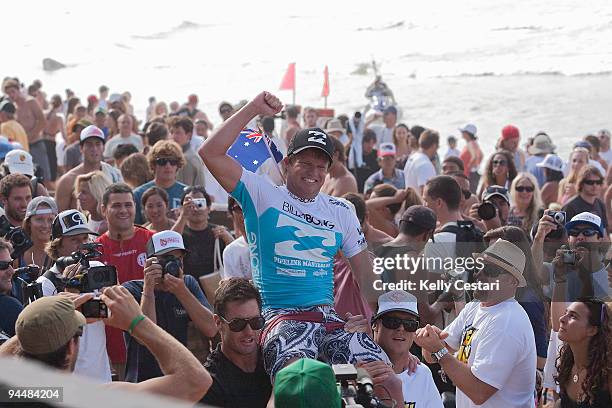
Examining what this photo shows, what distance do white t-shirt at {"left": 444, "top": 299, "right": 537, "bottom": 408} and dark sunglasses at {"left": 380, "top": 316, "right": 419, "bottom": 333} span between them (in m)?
0.54

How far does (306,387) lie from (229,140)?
69.1 inches

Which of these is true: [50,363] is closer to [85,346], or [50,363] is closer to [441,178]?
[85,346]

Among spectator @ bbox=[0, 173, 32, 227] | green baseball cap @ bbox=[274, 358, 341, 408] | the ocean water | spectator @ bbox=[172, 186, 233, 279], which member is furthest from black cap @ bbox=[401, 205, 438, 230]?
the ocean water

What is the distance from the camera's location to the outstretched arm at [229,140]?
15.4ft

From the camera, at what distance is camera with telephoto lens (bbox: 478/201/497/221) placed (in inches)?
308

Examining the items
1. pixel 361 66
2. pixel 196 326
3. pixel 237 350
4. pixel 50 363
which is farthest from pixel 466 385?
pixel 361 66

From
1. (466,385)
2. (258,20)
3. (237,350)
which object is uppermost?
(258,20)

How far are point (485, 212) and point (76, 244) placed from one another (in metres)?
3.22

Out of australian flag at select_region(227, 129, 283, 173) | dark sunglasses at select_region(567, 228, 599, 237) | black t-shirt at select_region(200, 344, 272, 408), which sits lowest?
black t-shirt at select_region(200, 344, 272, 408)

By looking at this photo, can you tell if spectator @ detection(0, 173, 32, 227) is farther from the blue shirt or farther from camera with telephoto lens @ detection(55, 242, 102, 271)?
camera with telephoto lens @ detection(55, 242, 102, 271)

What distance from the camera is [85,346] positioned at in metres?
5.33

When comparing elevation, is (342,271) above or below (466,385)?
above

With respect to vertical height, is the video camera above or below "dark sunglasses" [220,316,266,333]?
below

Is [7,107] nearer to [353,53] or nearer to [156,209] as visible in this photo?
[156,209]
